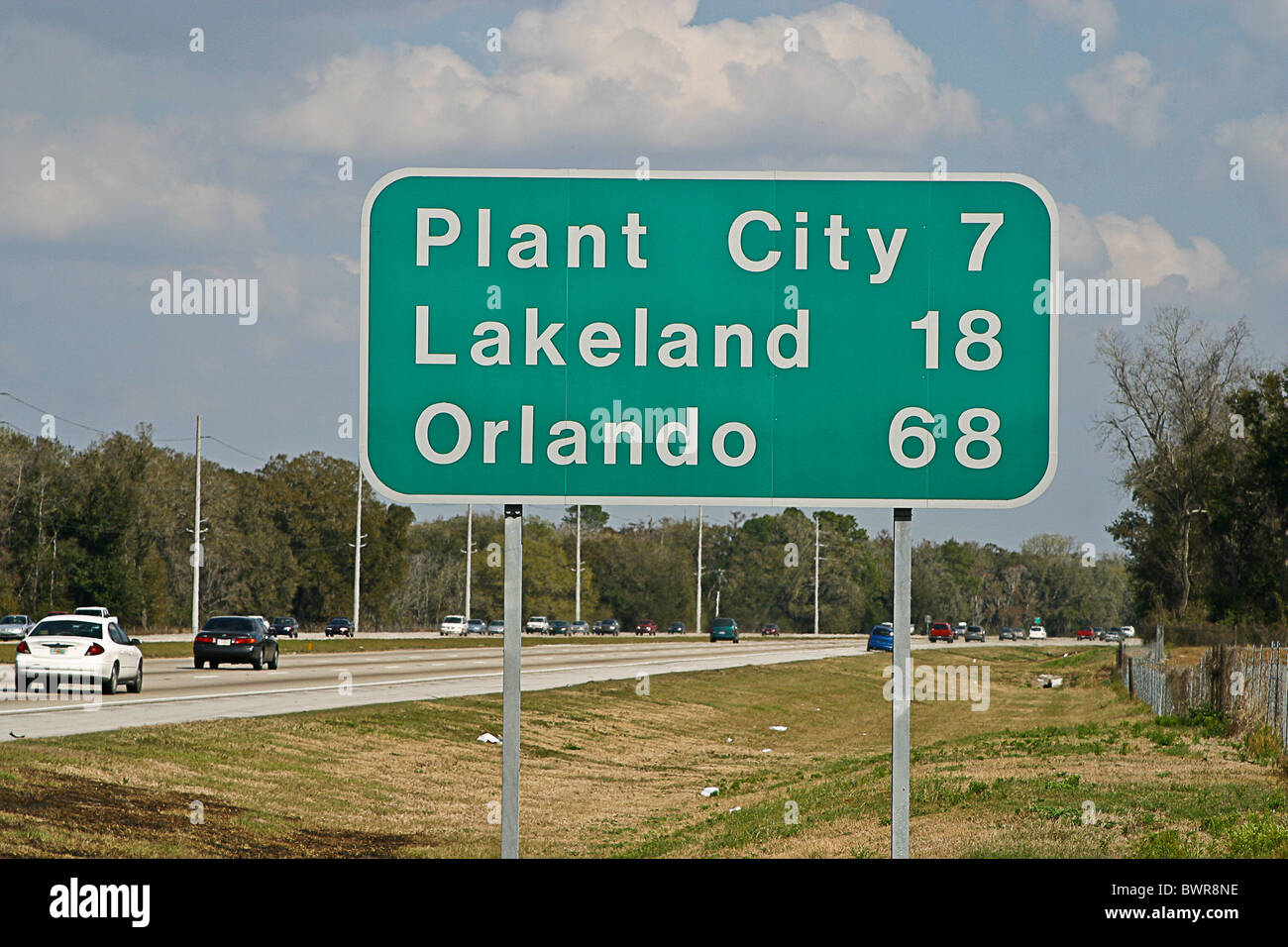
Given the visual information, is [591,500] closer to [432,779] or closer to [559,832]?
[559,832]

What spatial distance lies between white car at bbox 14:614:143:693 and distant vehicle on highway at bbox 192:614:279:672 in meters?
11.9

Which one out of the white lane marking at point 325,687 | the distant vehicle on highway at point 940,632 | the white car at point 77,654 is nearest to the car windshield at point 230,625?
the white lane marking at point 325,687

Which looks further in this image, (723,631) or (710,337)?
(723,631)

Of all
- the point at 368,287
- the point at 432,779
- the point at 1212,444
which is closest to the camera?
the point at 368,287

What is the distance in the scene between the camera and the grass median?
12883 mm

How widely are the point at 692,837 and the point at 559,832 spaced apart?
2133 mm

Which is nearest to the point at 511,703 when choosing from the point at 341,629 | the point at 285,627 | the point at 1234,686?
the point at 1234,686

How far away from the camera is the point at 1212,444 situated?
236ft

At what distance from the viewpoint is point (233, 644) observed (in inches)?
1645

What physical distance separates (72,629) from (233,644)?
42.1 ft

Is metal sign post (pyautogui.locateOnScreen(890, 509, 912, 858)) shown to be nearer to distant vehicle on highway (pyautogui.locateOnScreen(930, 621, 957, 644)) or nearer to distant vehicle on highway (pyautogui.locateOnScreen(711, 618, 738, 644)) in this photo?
distant vehicle on highway (pyautogui.locateOnScreen(711, 618, 738, 644))

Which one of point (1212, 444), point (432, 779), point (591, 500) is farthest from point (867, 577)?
point (591, 500)

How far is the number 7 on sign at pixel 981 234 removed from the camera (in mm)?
5414

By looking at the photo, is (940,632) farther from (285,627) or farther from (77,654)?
(77,654)
